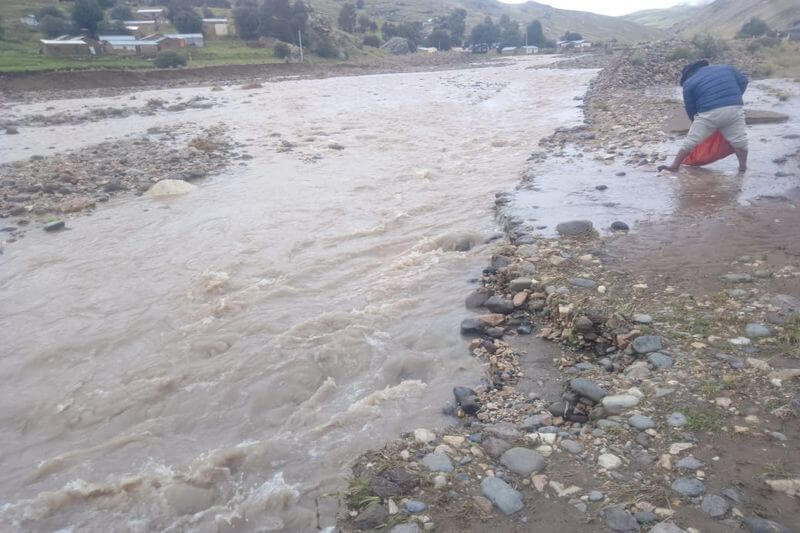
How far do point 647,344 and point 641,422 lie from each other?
3.92 ft

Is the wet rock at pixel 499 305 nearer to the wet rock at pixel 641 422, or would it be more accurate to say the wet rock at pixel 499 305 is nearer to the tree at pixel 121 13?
the wet rock at pixel 641 422

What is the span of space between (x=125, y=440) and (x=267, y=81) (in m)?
50.9

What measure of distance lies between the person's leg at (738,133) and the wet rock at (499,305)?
271 inches

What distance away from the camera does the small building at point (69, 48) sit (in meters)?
51.6

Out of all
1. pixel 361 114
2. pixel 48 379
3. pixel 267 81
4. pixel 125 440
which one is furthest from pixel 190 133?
pixel 267 81

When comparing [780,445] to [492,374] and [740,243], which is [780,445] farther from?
[740,243]

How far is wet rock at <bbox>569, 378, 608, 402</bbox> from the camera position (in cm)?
450

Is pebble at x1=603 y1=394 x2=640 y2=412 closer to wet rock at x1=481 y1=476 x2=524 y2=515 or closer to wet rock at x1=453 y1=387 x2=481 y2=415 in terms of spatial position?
wet rock at x1=453 y1=387 x2=481 y2=415

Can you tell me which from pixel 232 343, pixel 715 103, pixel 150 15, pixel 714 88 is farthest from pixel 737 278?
pixel 150 15

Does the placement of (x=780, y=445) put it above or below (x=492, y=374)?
above

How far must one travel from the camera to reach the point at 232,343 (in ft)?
21.6

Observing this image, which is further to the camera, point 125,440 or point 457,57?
point 457,57

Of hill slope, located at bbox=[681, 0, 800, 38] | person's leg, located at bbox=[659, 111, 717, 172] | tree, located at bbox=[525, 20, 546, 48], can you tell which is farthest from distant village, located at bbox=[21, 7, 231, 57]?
hill slope, located at bbox=[681, 0, 800, 38]

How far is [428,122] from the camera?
78.0 ft
